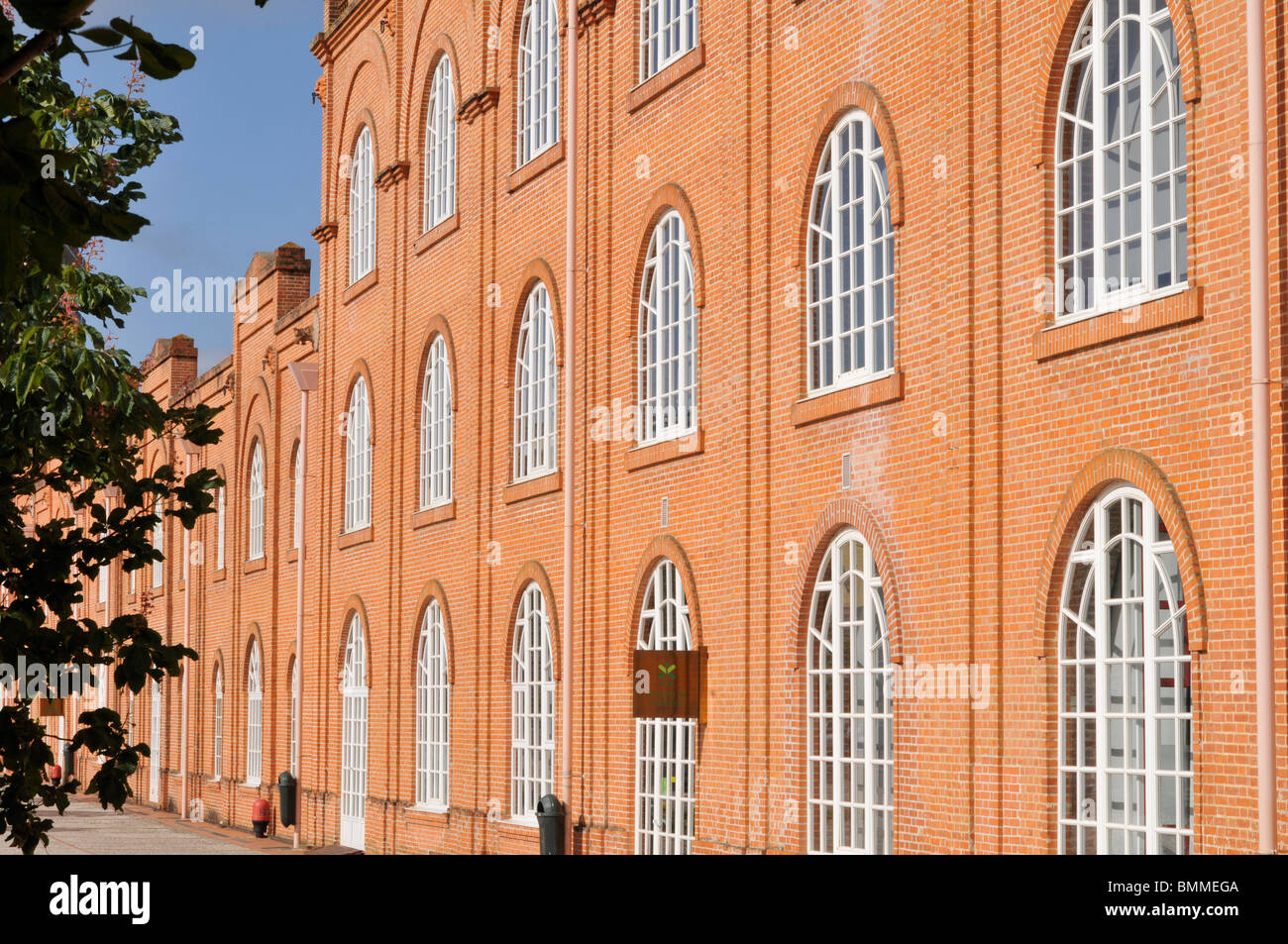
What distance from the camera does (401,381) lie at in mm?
29312

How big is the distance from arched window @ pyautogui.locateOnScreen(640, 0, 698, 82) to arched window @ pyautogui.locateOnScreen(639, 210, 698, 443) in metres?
1.90

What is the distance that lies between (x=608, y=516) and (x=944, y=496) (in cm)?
729

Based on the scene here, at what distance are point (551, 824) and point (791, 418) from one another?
656cm

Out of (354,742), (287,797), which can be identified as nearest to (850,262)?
(354,742)

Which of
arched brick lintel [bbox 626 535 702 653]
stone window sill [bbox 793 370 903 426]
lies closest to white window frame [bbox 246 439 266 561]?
arched brick lintel [bbox 626 535 702 653]

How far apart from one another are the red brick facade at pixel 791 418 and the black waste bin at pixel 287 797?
410cm

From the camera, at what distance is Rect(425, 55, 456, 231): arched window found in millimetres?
27516

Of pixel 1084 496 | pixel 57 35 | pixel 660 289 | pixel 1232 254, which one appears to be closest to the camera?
pixel 57 35

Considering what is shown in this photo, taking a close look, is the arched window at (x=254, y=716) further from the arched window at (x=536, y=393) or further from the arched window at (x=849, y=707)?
the arched window at (x=849, y=707)

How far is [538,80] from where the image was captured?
23.7m

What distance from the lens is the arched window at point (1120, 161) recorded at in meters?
11.7

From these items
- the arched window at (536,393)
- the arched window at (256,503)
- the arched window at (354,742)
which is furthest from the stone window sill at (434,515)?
the arched window at (256,503)

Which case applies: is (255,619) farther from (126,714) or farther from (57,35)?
(57,35)
